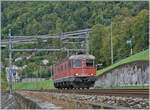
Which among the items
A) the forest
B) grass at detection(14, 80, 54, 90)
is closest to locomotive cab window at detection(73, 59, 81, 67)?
grass at detection(14, 80, 54, 90)

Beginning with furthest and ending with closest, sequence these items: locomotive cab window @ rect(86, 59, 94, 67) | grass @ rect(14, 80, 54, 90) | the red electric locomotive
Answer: grass @ rect(14, 80, 54, 90) → locomotive cab window @ rect(86, 59, 94, 67) → the red electric locomotive

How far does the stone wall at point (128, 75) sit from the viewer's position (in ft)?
133

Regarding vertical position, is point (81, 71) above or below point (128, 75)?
above

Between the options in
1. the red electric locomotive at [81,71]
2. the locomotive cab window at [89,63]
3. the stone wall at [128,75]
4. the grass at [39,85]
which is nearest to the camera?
the red electric locomotive at [81,71]

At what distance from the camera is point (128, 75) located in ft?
147

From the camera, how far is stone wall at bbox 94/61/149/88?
4047 cm

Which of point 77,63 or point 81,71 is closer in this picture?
point 81,71

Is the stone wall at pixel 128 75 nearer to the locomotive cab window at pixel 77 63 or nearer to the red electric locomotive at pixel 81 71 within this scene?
the red electric locomotive at pixel 81 71

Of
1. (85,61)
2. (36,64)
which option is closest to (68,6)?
(36,64)

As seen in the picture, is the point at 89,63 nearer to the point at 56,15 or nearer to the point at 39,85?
the point at 39,85

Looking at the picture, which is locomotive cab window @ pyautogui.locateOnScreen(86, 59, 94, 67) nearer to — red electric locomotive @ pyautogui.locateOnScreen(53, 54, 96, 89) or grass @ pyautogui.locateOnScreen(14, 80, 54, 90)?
red electric locomotive @ pyautogui.locateOnScreen(53, 54, 96, 89)

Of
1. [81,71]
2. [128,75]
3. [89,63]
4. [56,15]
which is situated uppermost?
[56,15]

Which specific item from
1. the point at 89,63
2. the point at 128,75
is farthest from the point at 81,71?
the point at 128,75

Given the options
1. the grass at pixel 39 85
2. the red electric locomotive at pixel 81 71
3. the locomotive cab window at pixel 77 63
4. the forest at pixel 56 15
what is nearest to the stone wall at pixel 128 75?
the red electric locomotive at pixel 81 71
